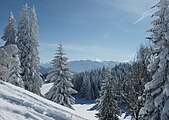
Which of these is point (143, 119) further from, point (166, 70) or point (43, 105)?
point (43, 105)

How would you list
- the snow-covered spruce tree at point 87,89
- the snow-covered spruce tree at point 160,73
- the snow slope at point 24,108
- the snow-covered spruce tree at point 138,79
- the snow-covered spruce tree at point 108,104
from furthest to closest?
the snow-covered spruce tree at point 87,89
the snow-covered spruce tree at point 108,104
the snow-covered spruce tree at point 138,79
the snow slope at point 24,108
the snow-covered spruce tree at point 160,73

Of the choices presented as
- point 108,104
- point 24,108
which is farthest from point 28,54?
point 24,108

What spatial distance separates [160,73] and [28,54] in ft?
94.5

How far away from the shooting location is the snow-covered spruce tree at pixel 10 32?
41625 millimetres

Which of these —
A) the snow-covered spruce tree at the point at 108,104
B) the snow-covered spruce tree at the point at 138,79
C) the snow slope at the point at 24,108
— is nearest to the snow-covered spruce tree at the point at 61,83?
the snow-covered spruce tree at the point at 108,104

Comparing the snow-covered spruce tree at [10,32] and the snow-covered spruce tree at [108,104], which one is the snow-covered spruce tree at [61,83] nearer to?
the snow-covered spruce tree at [108,104]

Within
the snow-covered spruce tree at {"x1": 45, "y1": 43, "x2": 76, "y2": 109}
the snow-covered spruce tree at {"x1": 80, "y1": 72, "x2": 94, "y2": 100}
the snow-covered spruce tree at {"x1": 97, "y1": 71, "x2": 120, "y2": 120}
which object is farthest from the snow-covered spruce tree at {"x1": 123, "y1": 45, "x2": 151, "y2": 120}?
the snow-covered spruce tree at {"x1": 80, "y1": 72, "x2": 94, "y2": 100}

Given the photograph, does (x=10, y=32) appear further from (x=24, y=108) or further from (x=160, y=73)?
(x=160, y=73)

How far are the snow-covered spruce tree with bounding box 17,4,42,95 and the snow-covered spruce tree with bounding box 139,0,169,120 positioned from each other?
26.8 meters

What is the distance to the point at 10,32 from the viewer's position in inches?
1641

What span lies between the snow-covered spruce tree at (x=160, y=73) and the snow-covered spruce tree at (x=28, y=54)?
88.1 ft

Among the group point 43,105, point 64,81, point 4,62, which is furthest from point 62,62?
point 43,105

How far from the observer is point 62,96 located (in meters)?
32.7

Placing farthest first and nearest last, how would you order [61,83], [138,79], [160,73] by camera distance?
1. [61,83]
2. [138,79]
3. [160,73]
